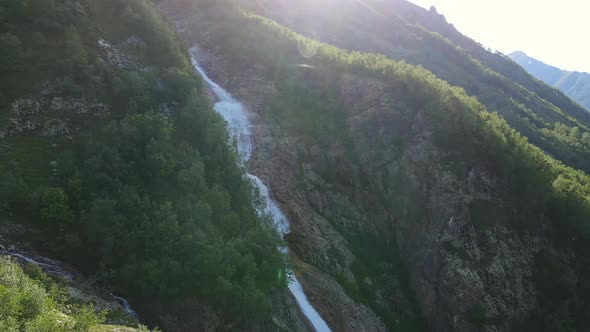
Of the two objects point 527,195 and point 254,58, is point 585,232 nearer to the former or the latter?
point 527,195

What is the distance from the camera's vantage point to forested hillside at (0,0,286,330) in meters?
26.6

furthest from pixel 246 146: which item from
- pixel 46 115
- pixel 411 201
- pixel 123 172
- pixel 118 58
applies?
pixel 46 115

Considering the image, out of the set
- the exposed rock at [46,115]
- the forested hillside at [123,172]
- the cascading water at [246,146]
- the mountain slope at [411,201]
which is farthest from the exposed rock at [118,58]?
the mountain slope at [411,201]

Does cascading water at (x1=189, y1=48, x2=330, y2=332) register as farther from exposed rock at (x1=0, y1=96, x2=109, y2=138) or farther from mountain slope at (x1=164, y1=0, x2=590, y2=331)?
exposed rock at (x1=0, y1=96, x2=109, y2=138)

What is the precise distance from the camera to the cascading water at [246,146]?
38125 millimetres

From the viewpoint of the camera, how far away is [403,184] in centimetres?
5534

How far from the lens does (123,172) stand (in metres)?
31.8

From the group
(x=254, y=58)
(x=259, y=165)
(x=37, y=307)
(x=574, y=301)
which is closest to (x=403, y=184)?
(x=259, y=165)

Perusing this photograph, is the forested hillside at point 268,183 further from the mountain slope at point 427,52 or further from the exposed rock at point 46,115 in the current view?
the mountain slope at point 427,52

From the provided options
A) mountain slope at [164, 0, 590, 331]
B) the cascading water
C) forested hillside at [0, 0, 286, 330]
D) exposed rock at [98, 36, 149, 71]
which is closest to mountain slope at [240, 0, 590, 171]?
mountain slope at [164, 0, 590, 331]

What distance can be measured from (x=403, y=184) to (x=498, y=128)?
19.6 metres

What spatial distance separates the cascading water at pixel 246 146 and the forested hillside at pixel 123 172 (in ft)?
18.2

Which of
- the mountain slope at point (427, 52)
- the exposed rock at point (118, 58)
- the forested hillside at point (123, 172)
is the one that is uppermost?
the exposed rock at point (118, 58)

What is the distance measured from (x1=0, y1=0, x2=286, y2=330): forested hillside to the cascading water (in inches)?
218
